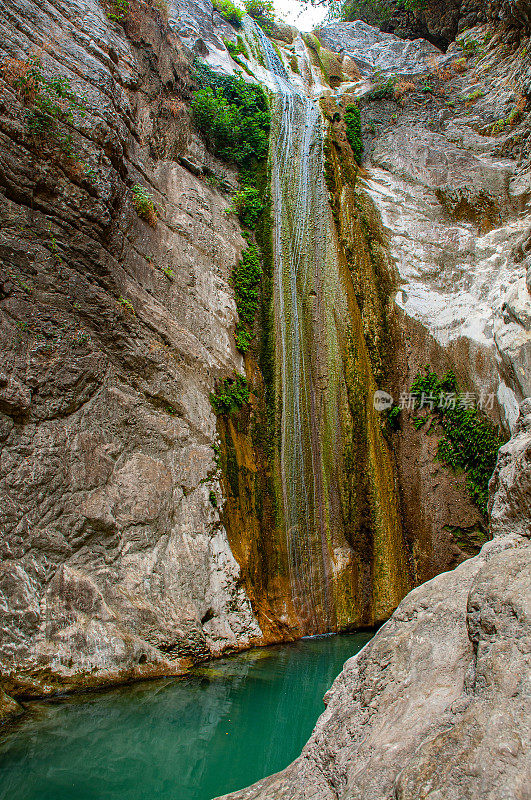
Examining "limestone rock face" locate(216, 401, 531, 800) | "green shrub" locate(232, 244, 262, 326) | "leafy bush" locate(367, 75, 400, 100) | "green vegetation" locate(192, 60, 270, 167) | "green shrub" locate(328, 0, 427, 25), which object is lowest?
"limestone rock face" locate(216, 401, 531, 800)

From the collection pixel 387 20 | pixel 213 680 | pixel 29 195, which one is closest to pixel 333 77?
pixel 387 20

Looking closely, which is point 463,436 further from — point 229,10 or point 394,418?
point 229,10

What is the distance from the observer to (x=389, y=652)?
306cm

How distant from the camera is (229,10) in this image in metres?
16.7

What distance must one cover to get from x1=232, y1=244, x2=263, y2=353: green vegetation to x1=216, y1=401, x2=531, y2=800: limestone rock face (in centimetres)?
718

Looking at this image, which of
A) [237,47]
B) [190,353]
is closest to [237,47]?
[237,47]

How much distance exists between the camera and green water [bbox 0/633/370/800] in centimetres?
443

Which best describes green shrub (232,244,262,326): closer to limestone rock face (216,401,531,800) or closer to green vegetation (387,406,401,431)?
green vegetation (387,406,401,431)

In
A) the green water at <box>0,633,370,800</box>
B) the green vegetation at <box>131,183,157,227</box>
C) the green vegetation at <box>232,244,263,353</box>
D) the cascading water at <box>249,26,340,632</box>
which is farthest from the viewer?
the green vegetation at <box>232,244,263,353</box>

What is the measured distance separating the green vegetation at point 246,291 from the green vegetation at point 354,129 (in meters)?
5.71

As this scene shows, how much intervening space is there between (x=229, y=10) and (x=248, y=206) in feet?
33.8

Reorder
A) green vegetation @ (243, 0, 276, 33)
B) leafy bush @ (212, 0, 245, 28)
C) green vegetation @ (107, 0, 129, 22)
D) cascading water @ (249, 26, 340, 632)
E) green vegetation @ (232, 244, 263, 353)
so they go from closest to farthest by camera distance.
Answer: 1. cascading water @ (249, 26, 340, 632)
2. green vegetation @ (232, 244, 263, 353)
3. green vegetation @ (107, 0, 129, 22)
4. leafy bush @ (212, 0, 245, 28)
5. green vegetation @ (243, 0, 276, 33)

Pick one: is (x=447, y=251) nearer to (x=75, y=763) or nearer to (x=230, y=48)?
(x=230, y=48)

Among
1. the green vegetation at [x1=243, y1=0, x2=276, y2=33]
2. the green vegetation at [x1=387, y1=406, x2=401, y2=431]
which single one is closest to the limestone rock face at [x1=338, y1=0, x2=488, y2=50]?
the green vegetation at [x1=243, y1=0, x2=276, y2=33]
